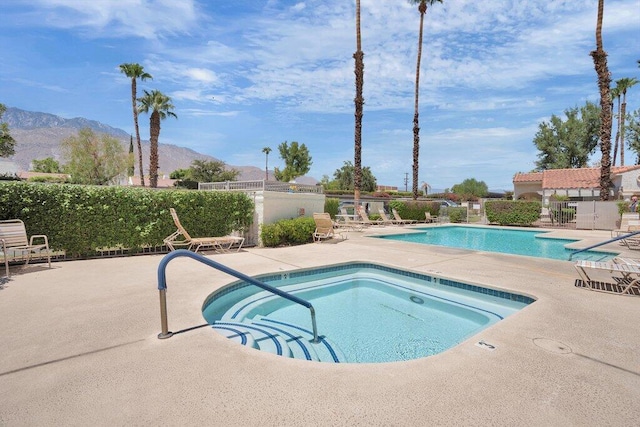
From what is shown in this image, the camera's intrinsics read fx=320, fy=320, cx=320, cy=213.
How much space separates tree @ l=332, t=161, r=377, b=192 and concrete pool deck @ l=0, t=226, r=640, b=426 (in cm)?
6270

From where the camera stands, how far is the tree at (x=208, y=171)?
2100 inches

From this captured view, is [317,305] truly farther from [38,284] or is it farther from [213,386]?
[38,284]

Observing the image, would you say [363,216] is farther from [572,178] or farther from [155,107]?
[155,107]

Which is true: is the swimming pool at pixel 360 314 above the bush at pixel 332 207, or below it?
below

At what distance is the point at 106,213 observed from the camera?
26.7ft

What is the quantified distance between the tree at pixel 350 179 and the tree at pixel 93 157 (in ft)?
128

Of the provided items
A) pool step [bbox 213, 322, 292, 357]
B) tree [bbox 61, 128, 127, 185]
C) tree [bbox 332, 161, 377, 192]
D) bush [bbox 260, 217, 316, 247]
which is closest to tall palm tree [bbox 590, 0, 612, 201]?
bush [bbox 260, 217, 316, 247]

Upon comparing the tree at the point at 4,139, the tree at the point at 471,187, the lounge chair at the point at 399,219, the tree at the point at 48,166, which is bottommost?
the lounge chair at the point at 399,219

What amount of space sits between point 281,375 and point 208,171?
54797 mm

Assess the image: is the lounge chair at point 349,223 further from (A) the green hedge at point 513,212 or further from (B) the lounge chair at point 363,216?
(A) the green hedge at point 513,212

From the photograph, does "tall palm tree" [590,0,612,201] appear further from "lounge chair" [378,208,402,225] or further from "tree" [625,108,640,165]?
"tree" [625,108,640,165]

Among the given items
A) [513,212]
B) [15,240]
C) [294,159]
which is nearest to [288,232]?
[15,240]

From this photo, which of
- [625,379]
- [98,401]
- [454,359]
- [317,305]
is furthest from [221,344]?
[625,379]

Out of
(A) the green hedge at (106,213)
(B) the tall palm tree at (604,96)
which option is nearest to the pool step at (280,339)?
(A) the green hedge at (106,213)
